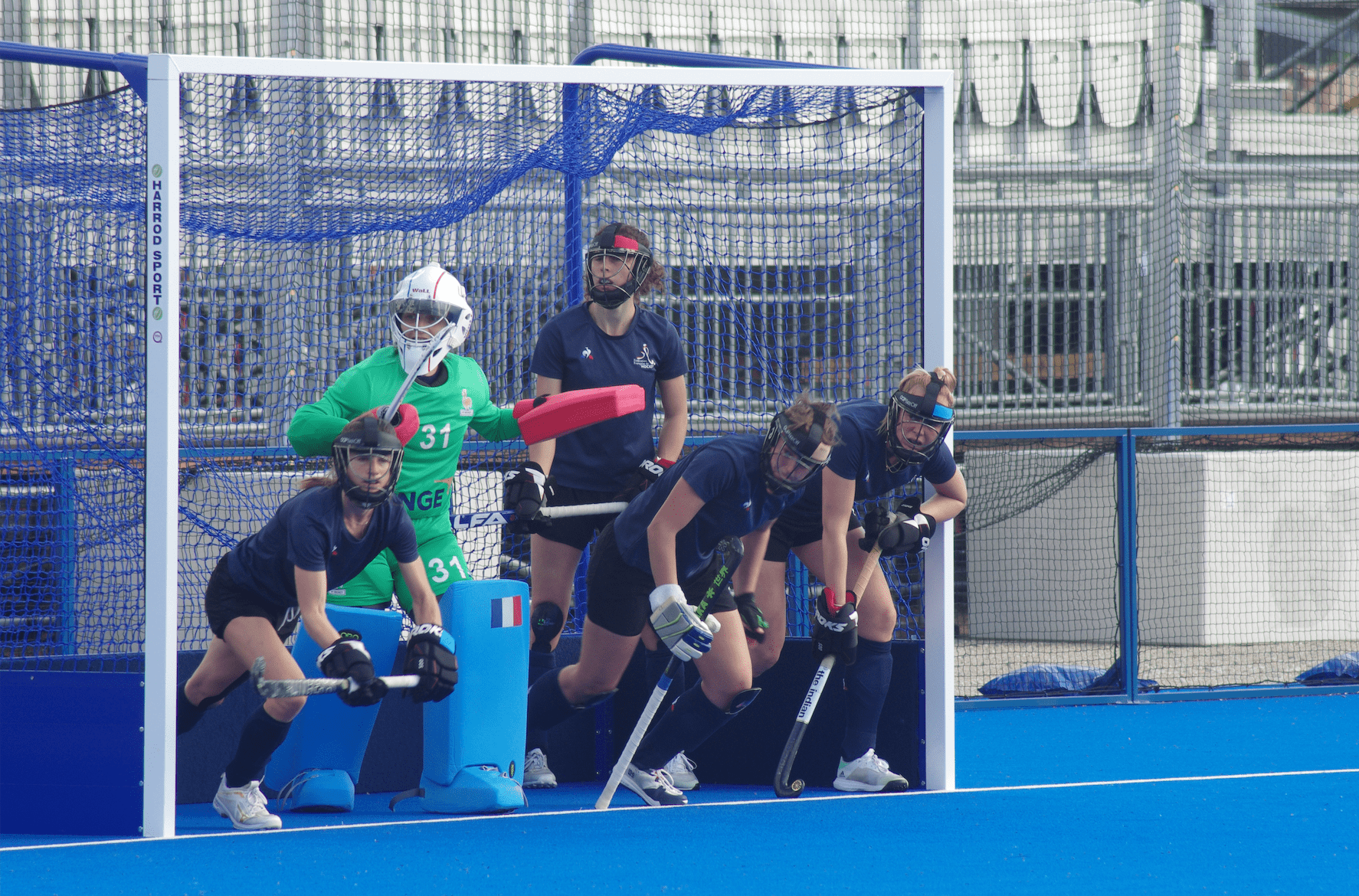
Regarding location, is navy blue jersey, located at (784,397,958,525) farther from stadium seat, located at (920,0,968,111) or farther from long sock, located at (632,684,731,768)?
stadium seat, located at (920,0,968,111)

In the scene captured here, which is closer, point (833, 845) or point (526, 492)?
point (833, 845)

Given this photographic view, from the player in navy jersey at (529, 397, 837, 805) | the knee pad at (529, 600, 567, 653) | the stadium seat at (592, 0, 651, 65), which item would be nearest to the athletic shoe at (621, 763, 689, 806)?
the player in navy jersey at (529, 397, 837, 805)

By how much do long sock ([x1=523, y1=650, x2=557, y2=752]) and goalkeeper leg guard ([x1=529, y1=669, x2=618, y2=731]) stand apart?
5.0 inches

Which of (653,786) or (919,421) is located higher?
(919,421)

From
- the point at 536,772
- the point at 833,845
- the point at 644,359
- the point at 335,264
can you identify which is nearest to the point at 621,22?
the point at 335,264

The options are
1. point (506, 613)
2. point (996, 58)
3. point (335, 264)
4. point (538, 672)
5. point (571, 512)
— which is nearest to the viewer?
point (506, 613)

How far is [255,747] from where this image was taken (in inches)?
152

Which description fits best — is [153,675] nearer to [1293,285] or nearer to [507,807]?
[507,807]

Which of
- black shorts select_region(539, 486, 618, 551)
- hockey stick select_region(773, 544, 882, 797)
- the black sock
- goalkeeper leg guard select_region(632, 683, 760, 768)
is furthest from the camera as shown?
black shorts select_region(539, 486, 618, 551)

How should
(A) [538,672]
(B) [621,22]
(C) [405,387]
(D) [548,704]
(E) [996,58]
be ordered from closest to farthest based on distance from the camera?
(C) [405,387] < (D) [548,704] < (A) [538,672] < (B) [621,22] < (E) [996,58]

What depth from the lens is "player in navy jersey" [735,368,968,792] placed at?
414 cm

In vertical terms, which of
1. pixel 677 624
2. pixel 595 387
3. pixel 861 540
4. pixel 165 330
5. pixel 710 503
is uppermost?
pixel 165 330

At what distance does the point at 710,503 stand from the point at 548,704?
33.9 inches

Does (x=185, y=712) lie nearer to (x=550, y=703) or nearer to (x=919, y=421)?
(x=550, y=703)
